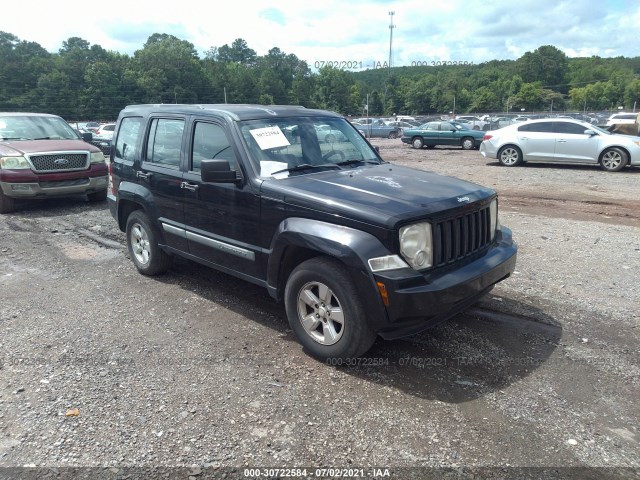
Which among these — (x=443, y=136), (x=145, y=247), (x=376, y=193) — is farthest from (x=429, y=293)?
(x=443, y=136)

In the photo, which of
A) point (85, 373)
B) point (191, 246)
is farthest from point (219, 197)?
point (85, 373)

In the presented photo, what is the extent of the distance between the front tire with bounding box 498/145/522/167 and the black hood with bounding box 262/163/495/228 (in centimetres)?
1270

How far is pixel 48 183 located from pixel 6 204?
105cm

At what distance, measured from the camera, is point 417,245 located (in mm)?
3498

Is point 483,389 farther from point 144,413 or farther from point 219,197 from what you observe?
point 219,197

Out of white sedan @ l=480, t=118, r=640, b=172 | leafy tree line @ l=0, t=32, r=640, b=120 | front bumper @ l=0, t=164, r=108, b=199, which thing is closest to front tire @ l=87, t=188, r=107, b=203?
front bumper @ l=0, t=164, r=108, b=199

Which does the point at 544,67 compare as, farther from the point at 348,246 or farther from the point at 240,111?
the point at 348,246

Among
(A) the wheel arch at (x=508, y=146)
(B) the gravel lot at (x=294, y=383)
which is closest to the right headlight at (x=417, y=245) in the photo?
(B) the gravel lot at (x=294, y=383)

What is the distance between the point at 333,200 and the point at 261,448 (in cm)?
180

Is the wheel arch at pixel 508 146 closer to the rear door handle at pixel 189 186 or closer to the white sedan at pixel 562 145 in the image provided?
the white sedan at pixel 562 145

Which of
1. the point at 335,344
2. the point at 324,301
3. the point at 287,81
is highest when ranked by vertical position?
the point at 287,81

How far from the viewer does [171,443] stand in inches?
116

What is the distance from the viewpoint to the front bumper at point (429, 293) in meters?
3.33

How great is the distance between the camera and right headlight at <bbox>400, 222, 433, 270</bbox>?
344 centimetres
